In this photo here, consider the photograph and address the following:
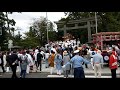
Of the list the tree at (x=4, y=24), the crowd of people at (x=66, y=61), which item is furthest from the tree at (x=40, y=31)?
the crowd of people at (x=66, y=61)

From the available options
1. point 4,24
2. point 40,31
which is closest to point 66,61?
point 4,24

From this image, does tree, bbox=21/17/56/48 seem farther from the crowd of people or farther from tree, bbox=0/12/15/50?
the crowd of people

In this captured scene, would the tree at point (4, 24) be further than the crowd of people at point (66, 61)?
Yes

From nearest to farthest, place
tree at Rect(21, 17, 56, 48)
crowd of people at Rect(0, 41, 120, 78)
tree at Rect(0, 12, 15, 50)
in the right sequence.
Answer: crowd of people at Rect(0, 41, 120, 78)
tree at Rect(0, 12, 15, 50)
tree at Rect(21, 17, 56, 48)

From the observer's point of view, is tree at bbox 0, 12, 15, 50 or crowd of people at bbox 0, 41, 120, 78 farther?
tree at bbox 0, 12, 15, 50

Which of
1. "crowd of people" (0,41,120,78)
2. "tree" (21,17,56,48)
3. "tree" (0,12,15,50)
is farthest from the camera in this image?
"tree" (21,17,56,48)

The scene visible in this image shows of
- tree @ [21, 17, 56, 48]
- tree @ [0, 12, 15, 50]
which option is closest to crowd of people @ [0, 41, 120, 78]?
tree @ [0, 12, 15, 50]

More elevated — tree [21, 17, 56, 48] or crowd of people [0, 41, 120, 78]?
tree [21, 17, 56, 48]

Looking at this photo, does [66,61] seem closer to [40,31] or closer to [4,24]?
[4,24]

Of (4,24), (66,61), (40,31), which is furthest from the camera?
(40,31)

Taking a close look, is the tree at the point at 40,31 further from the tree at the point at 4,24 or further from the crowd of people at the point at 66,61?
the crowd of people at the point at 66,61

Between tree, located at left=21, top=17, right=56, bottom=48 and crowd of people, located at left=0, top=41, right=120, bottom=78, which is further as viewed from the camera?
tree, located at left=21, top=17, right=56, bottom=48
